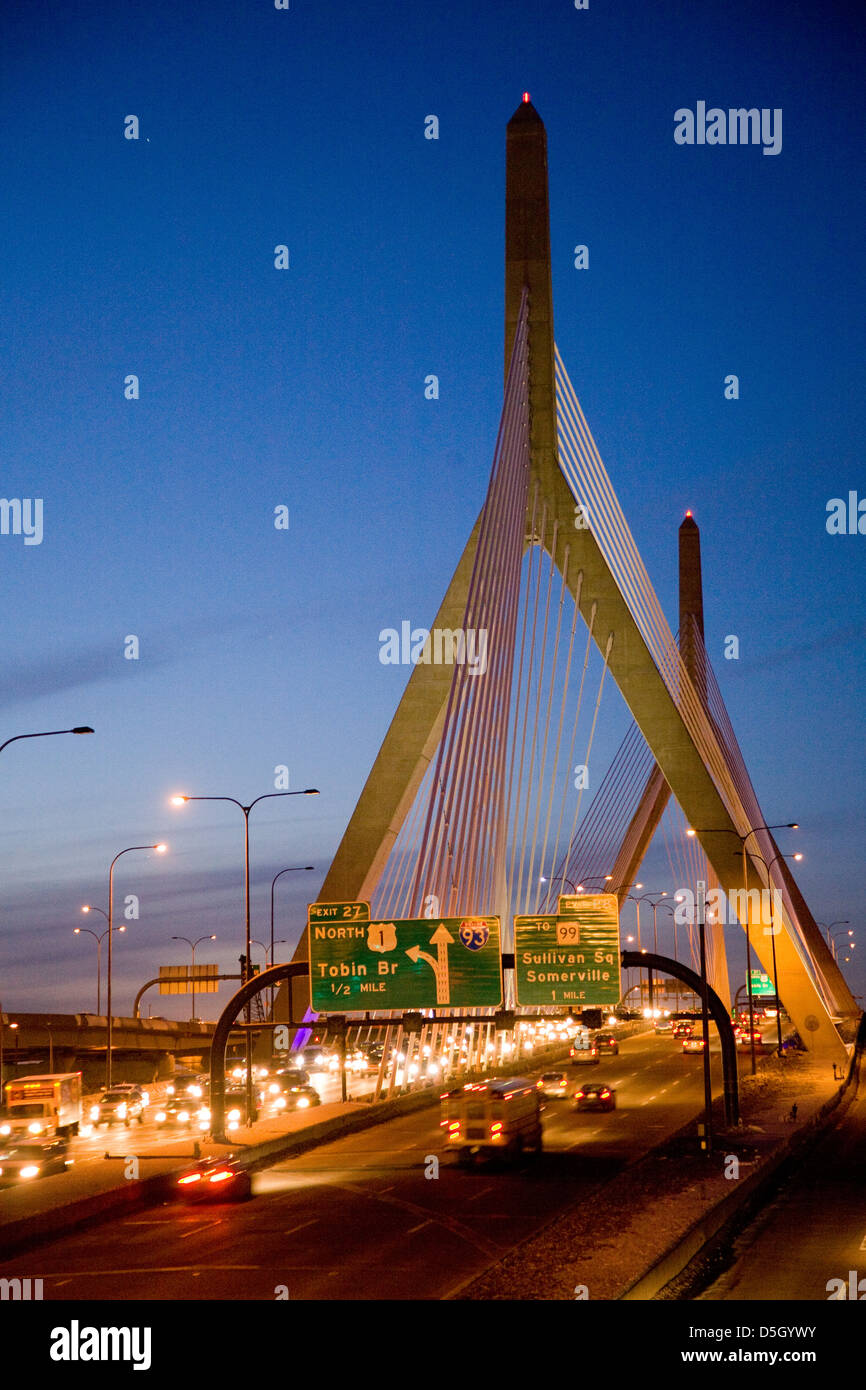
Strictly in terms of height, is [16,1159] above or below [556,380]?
below

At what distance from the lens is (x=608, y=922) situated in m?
36.4

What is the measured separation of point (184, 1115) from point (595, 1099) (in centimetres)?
1437

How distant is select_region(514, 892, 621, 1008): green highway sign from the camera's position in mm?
36094

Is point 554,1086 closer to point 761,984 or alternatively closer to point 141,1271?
point 141,1271

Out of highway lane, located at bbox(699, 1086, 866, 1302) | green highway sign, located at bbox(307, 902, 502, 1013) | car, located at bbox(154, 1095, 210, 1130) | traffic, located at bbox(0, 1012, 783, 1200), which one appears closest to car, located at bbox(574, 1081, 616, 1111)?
traffic, located at bbox(0, 1012, 783, 1200)

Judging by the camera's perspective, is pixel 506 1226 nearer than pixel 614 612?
Yes

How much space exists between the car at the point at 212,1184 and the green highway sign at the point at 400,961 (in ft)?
17.7

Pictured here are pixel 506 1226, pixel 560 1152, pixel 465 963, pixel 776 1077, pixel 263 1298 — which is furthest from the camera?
pixel 776 1077

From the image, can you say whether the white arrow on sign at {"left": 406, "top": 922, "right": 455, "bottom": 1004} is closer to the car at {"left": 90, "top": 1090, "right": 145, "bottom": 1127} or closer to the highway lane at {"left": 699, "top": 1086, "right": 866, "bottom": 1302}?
the highway lane at {"left": 699, "top": 1086, "right": 866, "bottom": 1302}

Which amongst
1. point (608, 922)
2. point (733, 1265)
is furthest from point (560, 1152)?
point (733, 1265)

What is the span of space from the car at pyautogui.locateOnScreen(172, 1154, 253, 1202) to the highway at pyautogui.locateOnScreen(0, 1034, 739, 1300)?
332 mm
